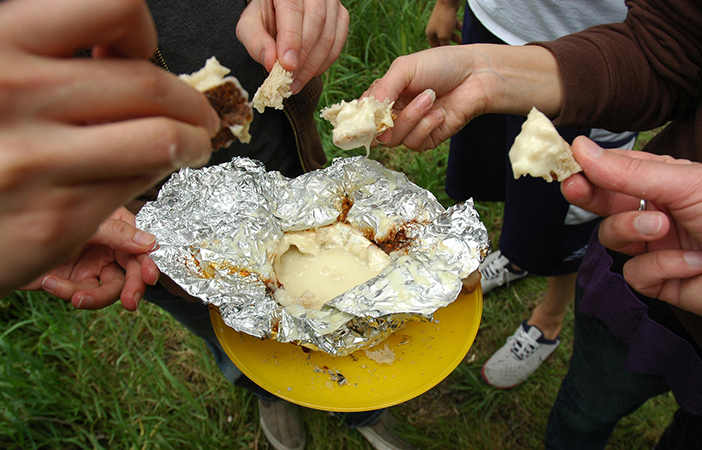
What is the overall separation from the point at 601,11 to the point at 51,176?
1.56 meters

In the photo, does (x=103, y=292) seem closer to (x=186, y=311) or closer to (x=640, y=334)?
(x=186, y=311)

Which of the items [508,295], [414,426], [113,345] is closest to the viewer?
[414,426]

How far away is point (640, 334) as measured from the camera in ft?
3.63

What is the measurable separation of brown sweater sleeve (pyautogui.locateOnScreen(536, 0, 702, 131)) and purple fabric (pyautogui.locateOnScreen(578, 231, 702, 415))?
0.42 metres

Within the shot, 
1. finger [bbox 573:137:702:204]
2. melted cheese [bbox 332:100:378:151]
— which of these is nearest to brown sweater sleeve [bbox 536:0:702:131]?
finger [bbox 573:137:702:204]

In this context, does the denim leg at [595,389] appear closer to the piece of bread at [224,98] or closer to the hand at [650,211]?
the hand at [650,211]

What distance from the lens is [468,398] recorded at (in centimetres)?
202

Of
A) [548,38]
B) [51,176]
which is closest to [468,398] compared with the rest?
[548,38]

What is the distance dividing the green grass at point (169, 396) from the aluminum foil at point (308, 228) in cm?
108

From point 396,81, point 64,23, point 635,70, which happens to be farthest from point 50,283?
point 635,70

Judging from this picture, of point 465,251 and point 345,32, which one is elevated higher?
point 345,32

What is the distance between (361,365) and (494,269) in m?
1.44

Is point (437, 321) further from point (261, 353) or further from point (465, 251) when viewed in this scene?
point (261, 353)

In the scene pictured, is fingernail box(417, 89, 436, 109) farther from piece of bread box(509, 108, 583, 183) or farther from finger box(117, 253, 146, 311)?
finger box(117, 253, 146, 311)
